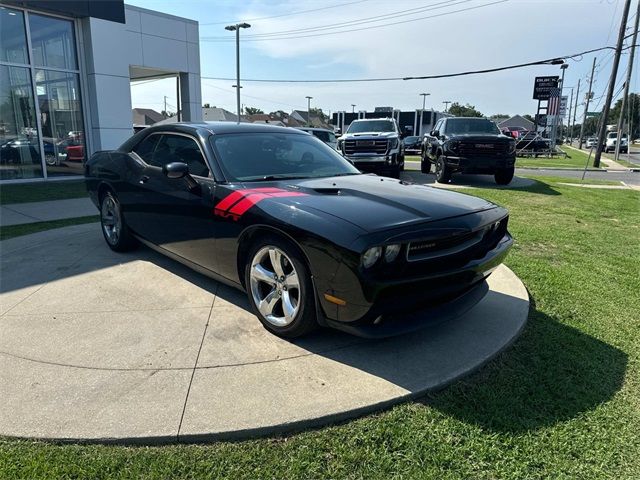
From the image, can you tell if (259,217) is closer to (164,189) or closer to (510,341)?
(164,189)

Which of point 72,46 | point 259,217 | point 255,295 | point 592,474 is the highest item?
point 72,46

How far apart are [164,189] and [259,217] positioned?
4.76ft

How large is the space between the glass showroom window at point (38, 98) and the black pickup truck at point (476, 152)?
1040 cm

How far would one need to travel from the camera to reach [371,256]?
2.64 metres

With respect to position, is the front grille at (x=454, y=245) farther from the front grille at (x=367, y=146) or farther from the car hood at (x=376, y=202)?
the front grille at (x=367, y=146)

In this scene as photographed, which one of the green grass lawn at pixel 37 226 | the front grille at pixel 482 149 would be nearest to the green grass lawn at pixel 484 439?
the green grass lawn at pixel 37 226

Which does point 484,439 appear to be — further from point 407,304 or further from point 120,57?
point 120,57

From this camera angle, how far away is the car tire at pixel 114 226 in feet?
16.6

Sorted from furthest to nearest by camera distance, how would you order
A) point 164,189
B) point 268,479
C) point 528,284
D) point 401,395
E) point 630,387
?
point 528,284 < point 164,189 < point 630,387 < point 401,395 < point 268,479

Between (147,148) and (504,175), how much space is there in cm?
991

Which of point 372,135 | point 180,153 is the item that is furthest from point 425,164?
point 180,153

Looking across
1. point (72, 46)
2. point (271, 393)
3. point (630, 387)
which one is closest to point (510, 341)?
point (630, 387)

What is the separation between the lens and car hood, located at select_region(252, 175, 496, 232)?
2.83 metres

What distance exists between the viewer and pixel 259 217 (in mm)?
3152
